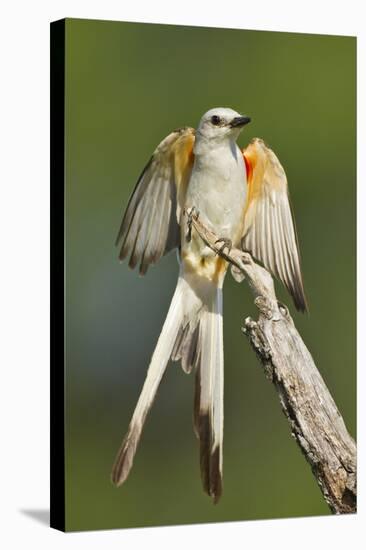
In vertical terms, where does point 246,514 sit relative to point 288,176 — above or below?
below

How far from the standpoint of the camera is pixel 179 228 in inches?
207

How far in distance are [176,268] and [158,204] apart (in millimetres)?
272

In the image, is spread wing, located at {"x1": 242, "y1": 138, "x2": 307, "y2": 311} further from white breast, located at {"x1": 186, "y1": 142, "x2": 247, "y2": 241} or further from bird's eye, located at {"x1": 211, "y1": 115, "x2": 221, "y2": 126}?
bird's eye, located at {"x1": 211, "y1": 115, "x2": 221, "y2": 126}

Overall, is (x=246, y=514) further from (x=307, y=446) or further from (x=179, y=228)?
(x=179, y=228)

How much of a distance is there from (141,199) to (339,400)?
48.9 inches

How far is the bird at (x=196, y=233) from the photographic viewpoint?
5125mm

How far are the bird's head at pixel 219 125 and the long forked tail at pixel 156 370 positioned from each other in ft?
1.94

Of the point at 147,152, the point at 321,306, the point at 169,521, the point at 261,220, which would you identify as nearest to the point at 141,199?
the point at 147,152

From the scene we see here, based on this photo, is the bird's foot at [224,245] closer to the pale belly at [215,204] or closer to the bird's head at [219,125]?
the pale belly at [215,204]

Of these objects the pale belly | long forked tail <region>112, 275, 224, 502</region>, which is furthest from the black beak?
long forked tail <region>112, 275, 224, 502</region>

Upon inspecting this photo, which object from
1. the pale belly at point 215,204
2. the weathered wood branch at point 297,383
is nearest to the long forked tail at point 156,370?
the pale belly at point 215,204

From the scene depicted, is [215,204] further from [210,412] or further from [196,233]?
[210,412]

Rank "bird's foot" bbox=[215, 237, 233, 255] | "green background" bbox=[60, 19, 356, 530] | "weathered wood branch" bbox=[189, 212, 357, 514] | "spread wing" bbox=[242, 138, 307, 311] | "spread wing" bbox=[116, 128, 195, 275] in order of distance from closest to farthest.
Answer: "green background" bbox=[60, 19, 356, 530], "weathered wood branch" bbox=[189, 212, 357, 514], "spread wing" bbox=[116, 128, 195, 275], "bird's foot" bbox=[215, 237, 233, 255], "spread wing" bbox=[242, 138, 307, 311]

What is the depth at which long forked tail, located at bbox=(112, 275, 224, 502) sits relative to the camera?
5.20m
